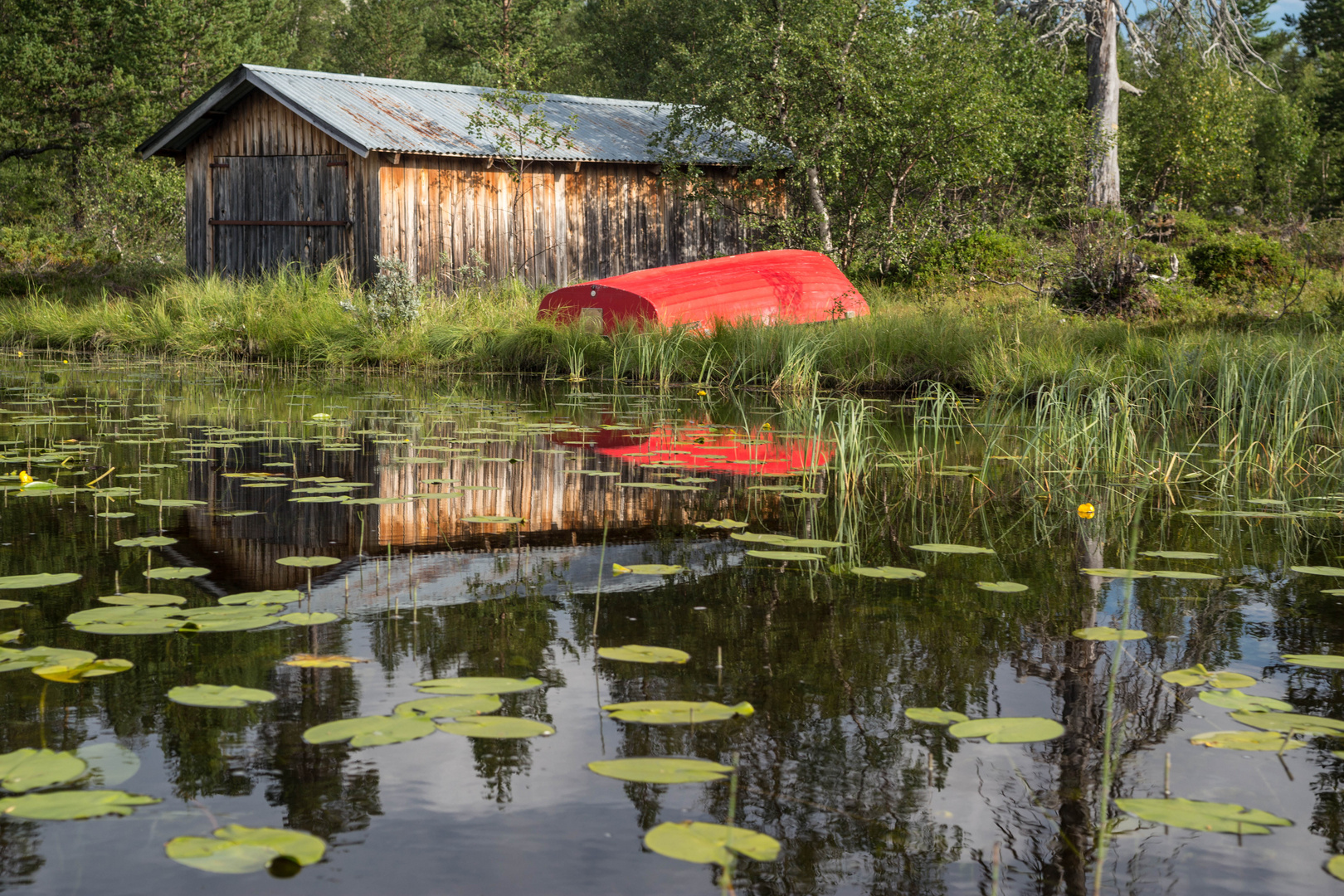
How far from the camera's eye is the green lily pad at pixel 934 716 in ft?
7.87

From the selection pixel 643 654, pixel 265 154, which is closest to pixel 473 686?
pixel 643 654

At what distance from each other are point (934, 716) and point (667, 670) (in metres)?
0.61

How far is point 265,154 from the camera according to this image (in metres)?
17.6

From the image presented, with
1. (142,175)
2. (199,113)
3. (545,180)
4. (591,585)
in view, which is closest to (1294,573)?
(591,585)

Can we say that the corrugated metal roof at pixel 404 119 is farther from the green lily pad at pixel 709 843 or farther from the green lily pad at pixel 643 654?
the green lily pad at pixel 709 843

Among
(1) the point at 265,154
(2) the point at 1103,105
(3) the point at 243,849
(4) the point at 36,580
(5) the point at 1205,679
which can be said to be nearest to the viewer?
(3) the point at 243,849

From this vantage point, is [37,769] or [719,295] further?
[719,295]

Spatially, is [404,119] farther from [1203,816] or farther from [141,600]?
[1203,816]

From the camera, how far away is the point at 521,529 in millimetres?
4332

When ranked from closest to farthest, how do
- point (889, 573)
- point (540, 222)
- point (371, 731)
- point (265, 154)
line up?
point (371, 731) < point (889, 573) < point (265, 154) < point (540, 222)

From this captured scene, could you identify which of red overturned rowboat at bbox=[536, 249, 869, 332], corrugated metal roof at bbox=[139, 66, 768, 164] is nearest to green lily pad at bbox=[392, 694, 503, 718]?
red overturned rowboat at bbox=[536, 249, 869, 332]

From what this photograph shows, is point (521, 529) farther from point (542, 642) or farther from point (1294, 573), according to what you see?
point (1294, 573)

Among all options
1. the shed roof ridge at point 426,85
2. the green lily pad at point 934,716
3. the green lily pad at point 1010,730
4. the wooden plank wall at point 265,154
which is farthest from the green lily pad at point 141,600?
the shed roof ridge at point 426,85

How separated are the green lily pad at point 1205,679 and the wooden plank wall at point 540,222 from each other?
1413cm
